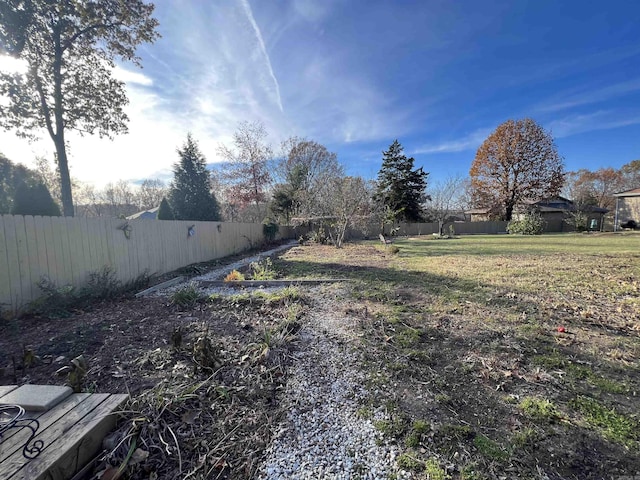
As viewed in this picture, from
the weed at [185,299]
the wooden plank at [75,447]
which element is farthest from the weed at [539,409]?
the weed at [185,299]

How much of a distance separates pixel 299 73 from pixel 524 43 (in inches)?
285

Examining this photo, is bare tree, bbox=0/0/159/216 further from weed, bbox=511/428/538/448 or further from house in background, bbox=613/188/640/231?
house in background, bbox=613/188/640/231

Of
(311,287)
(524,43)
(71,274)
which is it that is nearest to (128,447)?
(311,287)

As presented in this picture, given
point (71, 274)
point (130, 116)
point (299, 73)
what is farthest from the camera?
point (130, 116)

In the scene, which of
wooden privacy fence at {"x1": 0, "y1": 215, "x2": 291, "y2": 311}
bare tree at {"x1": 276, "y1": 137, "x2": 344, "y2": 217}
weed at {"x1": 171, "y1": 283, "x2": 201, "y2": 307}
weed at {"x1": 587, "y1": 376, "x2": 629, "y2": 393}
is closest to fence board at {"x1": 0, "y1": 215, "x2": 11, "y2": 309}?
wooden privacy fence at {"x1": 0, "y1": 215, "x2": 291, "y2": 311}

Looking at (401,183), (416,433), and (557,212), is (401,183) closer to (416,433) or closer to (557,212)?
(557,212)

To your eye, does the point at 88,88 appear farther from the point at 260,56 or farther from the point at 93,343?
the point at 93,343

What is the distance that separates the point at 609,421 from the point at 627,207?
3182cm

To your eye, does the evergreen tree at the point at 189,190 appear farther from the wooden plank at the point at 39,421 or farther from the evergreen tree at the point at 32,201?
the wooden plank at the point at 39,421

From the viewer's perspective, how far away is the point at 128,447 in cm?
147

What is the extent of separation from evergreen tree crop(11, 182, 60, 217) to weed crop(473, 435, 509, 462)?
33.9ft

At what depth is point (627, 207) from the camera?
22234 millimetres

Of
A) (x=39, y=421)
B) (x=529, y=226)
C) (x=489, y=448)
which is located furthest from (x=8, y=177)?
(x=529, y=226)

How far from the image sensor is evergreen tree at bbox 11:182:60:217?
7.43 metres
